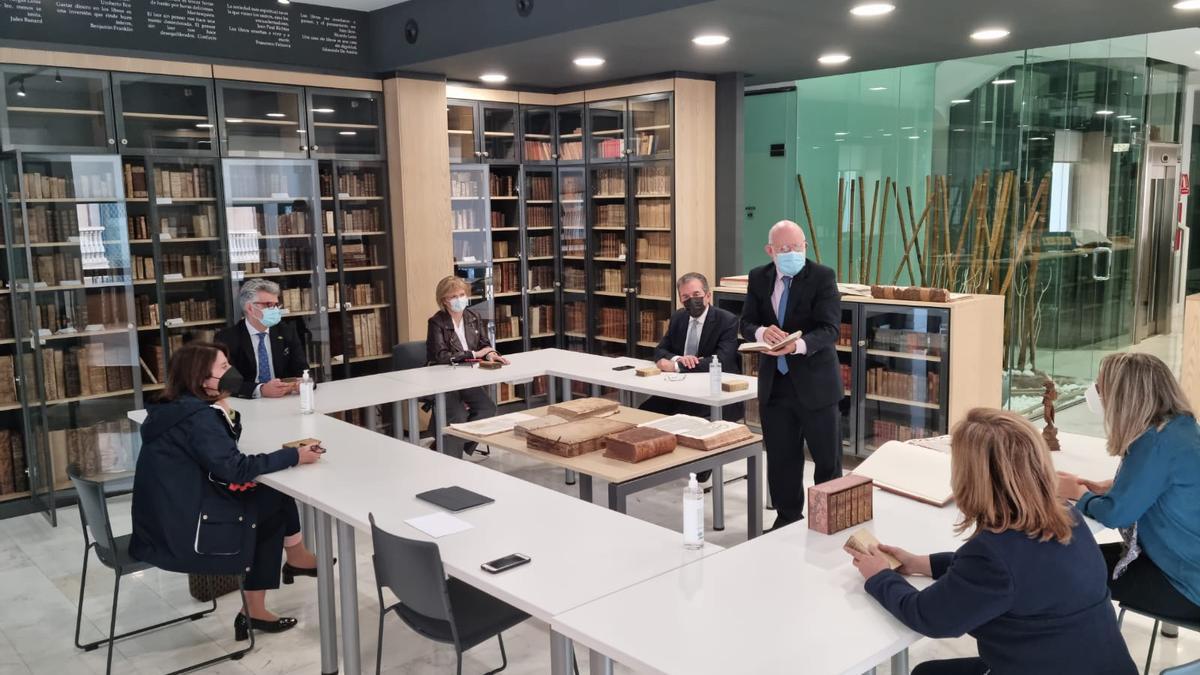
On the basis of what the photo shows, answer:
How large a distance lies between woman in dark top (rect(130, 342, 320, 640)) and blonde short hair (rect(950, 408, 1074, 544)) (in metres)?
2.67

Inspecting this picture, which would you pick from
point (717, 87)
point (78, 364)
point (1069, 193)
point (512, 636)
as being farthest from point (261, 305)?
point (1069, 193)

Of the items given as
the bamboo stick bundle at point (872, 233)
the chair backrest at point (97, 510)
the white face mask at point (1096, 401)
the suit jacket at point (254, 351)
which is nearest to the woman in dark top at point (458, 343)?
the suit jacket at point (254, 351)

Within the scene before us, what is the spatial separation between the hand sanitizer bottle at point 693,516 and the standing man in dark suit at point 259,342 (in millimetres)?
3267

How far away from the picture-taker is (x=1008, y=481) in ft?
7.28

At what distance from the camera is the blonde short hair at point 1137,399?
2791 millimetres

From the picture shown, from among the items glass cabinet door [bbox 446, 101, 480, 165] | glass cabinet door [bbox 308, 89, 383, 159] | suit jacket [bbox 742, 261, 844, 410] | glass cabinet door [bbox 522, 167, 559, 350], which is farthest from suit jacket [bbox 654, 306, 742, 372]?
glass cabinet door [bbox 308, 89, 383, 159]

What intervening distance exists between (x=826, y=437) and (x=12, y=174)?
198 inches

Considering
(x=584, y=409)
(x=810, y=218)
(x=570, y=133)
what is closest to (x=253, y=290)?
(x=584, y=409)

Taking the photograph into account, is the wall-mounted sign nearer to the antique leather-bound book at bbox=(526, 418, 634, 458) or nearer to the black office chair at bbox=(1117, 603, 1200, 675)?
the antique leather-bound book at bbox=(526, 418, 634, 458)

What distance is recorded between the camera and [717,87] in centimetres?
766

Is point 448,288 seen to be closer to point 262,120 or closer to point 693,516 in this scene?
point 262,120

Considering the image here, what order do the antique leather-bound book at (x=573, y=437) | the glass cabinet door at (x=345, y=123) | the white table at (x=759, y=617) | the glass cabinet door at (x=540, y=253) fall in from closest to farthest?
1. the white table at (x=759, y=617)
2. the antique leather-bound book at (x=573, y=437)
3. the glass cabinet door at (x=345, y=123)
4. the glass cabinet door at (x=540, y=253)

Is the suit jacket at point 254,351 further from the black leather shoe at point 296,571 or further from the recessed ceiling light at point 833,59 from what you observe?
the recessed ceiling light at point 833,59

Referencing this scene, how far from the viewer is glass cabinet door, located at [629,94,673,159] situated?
7504 millimetres
